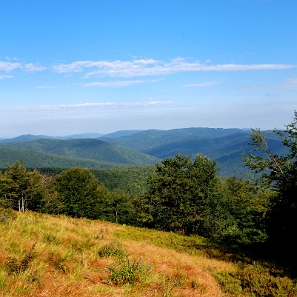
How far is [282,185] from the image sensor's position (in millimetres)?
15312

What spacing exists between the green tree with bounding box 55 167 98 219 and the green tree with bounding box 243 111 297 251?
4551cm

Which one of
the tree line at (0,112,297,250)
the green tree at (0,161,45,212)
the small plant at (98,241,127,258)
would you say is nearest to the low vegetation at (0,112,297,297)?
the small plant at (98,241,127,258)

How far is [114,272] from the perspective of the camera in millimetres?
6004

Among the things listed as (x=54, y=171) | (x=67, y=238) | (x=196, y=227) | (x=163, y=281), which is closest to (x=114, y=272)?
(x=163, y=281)

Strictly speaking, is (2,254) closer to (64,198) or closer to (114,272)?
(114,272)

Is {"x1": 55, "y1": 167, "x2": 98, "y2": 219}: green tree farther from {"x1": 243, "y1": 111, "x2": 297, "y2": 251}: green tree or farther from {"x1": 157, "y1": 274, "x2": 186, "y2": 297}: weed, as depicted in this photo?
{"x1": 157, "y1": 274, "x2": 186, "y2": 297}: weed

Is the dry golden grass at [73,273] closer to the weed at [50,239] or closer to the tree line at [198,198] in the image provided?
the weed at [50,239]

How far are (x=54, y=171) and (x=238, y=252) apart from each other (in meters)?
194

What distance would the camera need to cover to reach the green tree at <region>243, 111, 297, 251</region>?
46.3 feet

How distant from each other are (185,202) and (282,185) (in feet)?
68.6

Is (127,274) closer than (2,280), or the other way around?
(2,280)

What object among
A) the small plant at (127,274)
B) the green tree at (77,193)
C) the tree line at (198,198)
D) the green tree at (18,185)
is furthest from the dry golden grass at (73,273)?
the green tree at (77,193)

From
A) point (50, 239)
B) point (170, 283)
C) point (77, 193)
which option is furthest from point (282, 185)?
point (77, 193)

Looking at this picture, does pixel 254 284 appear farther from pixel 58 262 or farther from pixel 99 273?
pixel 58 262
